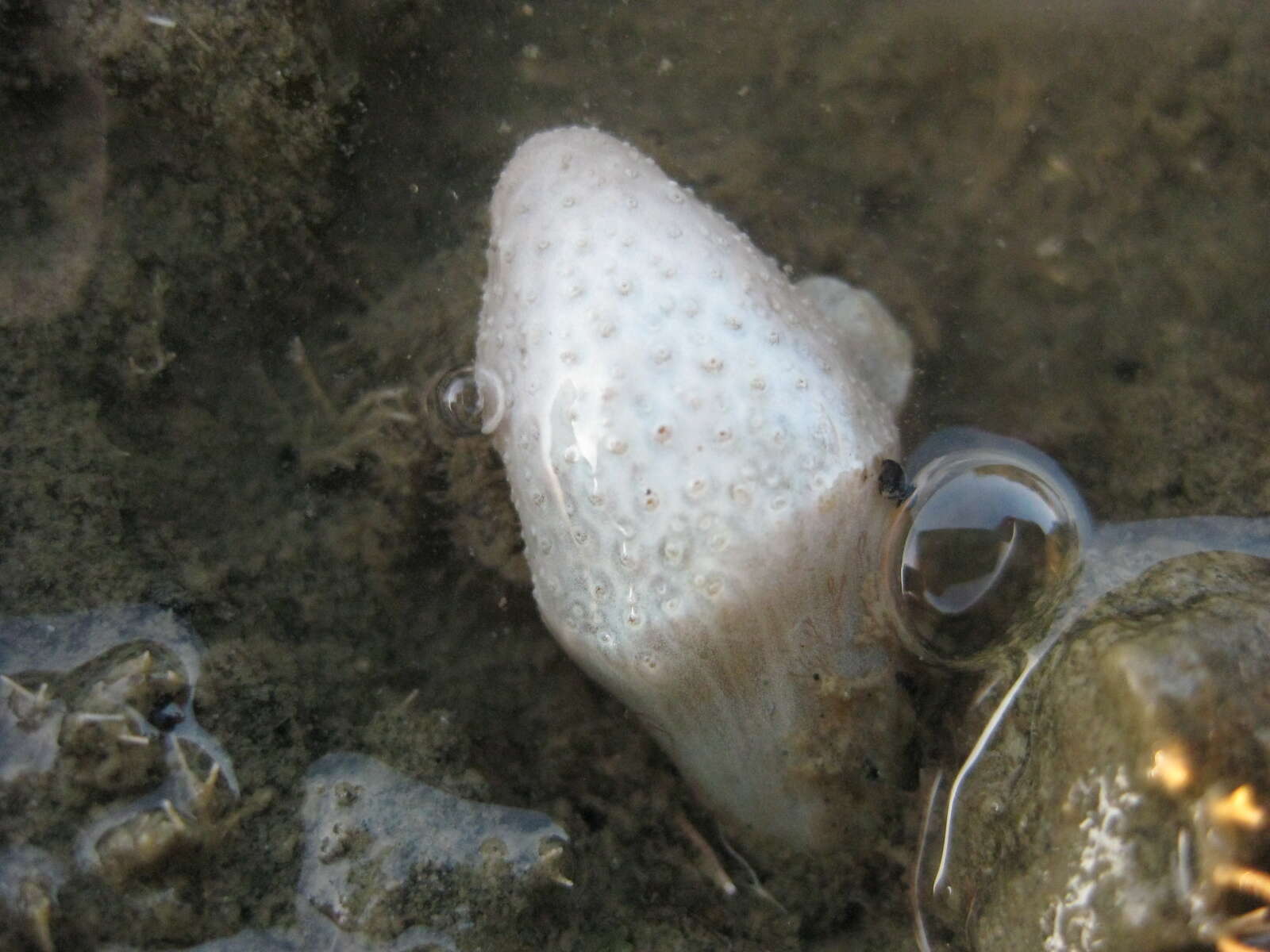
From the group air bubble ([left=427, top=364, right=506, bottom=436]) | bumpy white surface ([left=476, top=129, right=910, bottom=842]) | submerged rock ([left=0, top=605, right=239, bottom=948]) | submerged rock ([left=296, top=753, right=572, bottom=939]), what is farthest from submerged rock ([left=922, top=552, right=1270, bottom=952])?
submerged rock ([left=0, top=605, right=239, bottom=948])

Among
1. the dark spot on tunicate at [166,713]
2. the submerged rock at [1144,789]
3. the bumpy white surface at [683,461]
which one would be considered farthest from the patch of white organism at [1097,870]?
the dark spot on tunicate at [166,713]

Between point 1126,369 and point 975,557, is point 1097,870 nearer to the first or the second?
point 975,557

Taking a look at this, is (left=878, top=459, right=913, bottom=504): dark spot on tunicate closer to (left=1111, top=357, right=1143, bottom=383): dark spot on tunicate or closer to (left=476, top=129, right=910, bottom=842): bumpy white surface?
(left=476, top=129, right=910, bottom=842): bumpy white surface

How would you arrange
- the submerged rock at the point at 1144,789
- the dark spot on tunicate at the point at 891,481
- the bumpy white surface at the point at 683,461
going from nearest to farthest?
the submerged rock at the point at 1144,789 → the bumpy white surface at the point at 683,461 → the dark spot on tunicate at the point at 891,481

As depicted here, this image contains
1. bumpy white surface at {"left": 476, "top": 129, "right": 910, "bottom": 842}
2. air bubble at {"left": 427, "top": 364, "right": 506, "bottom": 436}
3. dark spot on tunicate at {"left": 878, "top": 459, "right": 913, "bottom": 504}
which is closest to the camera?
bumpy white surface at {"left": 476, "top": 129, "right": 910, "bottom": 842}

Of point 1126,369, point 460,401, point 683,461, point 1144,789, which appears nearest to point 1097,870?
point 1144,789

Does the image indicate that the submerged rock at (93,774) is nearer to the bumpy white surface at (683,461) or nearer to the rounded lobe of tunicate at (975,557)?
the bumpy white surface at (683,461)

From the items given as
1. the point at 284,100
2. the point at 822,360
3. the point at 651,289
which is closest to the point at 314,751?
the point at 651,289
